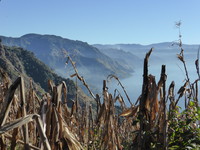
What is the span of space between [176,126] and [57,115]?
2.75ft

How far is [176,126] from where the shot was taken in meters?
1.81

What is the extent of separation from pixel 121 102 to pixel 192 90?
88 centimetres

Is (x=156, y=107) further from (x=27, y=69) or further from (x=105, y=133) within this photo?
(x=27, y=69)

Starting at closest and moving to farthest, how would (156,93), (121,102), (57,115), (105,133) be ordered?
1. (57,115)
2. (156,93)
3. (105,133)
4. (121,102)

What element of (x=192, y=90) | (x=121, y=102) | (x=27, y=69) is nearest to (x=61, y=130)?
(x=192, y=90)

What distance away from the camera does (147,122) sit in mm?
1674

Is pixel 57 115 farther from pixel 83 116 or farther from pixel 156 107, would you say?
pixel 83 116

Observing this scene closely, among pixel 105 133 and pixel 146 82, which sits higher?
pixel 146 82

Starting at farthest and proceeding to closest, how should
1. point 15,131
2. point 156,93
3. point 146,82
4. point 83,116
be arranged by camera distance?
point 83,116, point 156,93, point 146,82, point 15,131

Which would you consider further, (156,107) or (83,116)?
(83,116)

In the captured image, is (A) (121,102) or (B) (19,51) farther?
(B) (19,51)

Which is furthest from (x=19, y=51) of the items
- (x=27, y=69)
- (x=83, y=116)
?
(x=83, y=116)

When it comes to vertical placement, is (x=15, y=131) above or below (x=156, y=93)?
below

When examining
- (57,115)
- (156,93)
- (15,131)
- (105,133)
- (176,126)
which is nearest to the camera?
(15,131)
